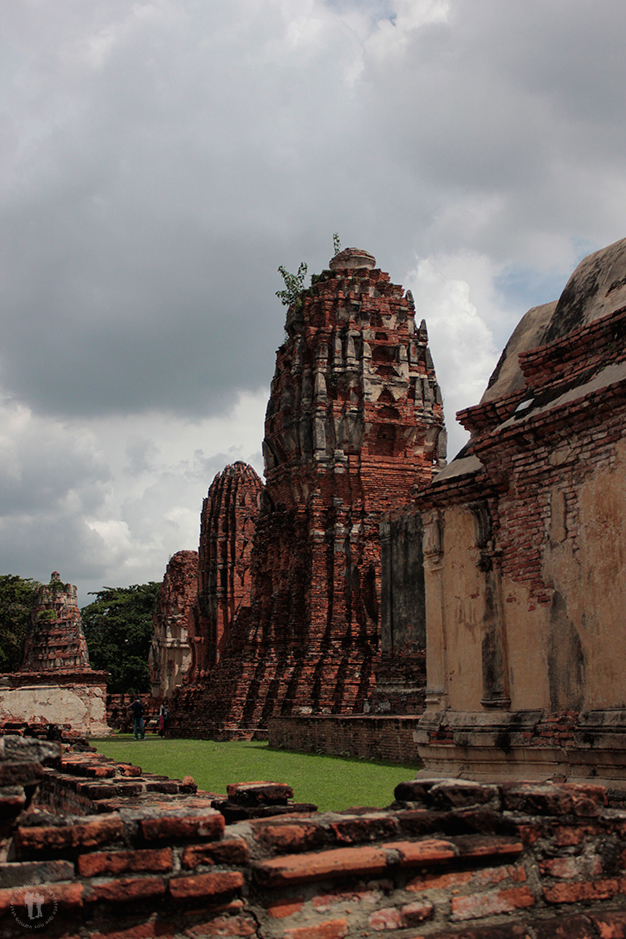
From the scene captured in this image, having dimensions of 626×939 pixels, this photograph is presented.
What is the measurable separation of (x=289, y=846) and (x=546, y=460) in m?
4.91

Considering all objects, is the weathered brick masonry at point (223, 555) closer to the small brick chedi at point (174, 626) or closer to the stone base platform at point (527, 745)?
Result: the small brick chedi at point (174, 626)

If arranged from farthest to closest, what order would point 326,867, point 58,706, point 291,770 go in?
point 58,706 → point 291,770 → point 326,867

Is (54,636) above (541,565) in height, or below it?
above

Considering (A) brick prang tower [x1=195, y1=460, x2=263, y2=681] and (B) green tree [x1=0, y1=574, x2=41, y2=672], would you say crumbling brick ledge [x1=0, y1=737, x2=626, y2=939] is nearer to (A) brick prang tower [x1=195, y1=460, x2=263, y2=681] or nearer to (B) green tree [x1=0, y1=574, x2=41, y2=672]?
(A) brick prang tower [x1=195, y1=460, x2=263, y2=681]

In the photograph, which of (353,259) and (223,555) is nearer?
(353,259)

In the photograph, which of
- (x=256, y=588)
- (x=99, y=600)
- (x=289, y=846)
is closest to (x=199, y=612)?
(x=256, y=588)

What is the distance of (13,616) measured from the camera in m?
49.3

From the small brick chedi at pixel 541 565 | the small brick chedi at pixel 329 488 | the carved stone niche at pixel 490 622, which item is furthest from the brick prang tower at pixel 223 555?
the carved stone niche at pixel 490 622

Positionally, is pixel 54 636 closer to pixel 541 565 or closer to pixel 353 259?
pixel 353 259

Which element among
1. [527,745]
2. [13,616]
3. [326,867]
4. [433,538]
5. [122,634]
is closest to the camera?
[326,867]

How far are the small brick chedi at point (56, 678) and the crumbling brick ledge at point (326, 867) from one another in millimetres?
13658

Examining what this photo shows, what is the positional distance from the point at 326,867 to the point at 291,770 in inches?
403

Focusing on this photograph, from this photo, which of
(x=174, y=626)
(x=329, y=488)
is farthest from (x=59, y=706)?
→ (x=174, y=626)

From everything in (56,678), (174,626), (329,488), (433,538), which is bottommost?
(56,678)
